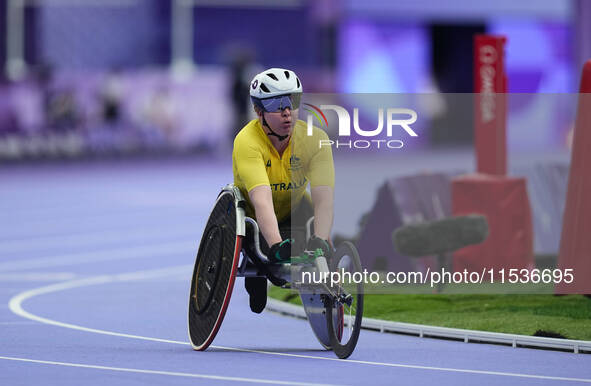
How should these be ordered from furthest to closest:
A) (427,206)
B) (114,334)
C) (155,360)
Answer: (427,206)
(114,334)
(155,360)

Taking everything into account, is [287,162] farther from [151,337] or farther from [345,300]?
[151,337]

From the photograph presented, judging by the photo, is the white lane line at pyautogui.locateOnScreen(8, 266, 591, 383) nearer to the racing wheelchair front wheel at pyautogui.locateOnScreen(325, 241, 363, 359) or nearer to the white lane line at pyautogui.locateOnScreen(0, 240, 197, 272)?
the racing wheelchair front wheel at pyautogui.locateOnScreen(325, 241, 363, 359)

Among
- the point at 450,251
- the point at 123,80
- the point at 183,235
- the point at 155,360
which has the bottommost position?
the point at 155,360

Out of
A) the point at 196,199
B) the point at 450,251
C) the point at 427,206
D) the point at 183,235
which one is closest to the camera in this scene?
the point at 450,251

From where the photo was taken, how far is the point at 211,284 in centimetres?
998

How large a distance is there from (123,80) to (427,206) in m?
23.1

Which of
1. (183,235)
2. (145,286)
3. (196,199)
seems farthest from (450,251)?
(196,199)

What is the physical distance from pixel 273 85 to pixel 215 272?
1.32 m

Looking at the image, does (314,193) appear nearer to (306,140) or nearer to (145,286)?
(306,140)

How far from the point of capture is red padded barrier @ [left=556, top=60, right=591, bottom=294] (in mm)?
11297

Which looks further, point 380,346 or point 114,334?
point 114,334

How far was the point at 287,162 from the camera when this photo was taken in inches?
392

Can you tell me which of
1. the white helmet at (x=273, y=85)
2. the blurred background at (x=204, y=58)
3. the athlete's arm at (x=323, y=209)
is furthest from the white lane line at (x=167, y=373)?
the blurred background at (x=204, y=58)

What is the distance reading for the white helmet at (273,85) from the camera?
9836 millimetres
